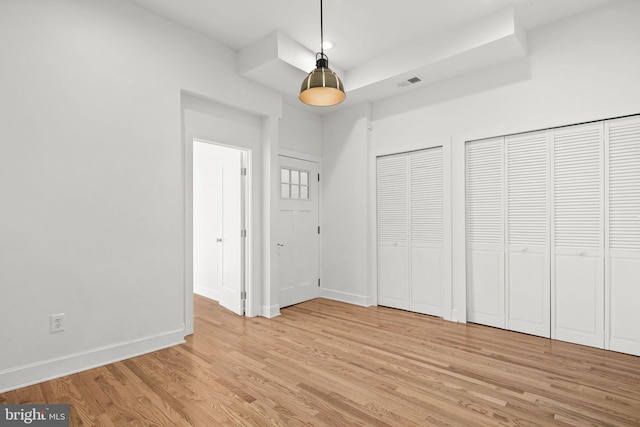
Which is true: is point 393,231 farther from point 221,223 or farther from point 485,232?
point 221,223

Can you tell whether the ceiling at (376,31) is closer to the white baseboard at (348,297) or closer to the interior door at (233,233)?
the interior door at (233,233)

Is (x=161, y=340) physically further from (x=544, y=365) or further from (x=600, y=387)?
(x=600, y=387)

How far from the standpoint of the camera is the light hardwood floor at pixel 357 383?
2.16 m

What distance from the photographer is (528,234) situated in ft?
12.2

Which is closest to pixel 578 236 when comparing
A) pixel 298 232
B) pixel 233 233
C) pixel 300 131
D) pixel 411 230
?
pixel 411 230

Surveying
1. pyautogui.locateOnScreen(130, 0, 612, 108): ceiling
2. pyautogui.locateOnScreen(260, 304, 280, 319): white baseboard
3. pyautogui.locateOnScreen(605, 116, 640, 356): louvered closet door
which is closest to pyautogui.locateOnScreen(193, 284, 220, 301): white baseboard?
pyautogui.locateOnScreen(260, 304, 280, 319): white baseboard

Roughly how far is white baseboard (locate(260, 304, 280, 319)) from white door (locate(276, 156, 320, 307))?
1.21 feet

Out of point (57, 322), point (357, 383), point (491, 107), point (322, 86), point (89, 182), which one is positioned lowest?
point (357, 383)

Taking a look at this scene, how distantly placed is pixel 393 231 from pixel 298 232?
1413 millimetres

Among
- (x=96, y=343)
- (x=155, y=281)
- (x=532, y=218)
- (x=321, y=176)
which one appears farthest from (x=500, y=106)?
(x=96, y=343)

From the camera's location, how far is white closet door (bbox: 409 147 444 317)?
4.36m

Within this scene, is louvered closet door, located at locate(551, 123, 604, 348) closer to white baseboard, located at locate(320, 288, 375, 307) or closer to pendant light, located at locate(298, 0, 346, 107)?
white baseboard, located at locate(320, 288, 375, 307)

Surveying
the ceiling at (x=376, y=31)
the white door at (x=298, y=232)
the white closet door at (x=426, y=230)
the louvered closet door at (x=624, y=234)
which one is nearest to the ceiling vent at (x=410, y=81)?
the ceiling at (x=376, y=31)

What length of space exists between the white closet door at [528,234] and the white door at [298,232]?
272 centimetres
